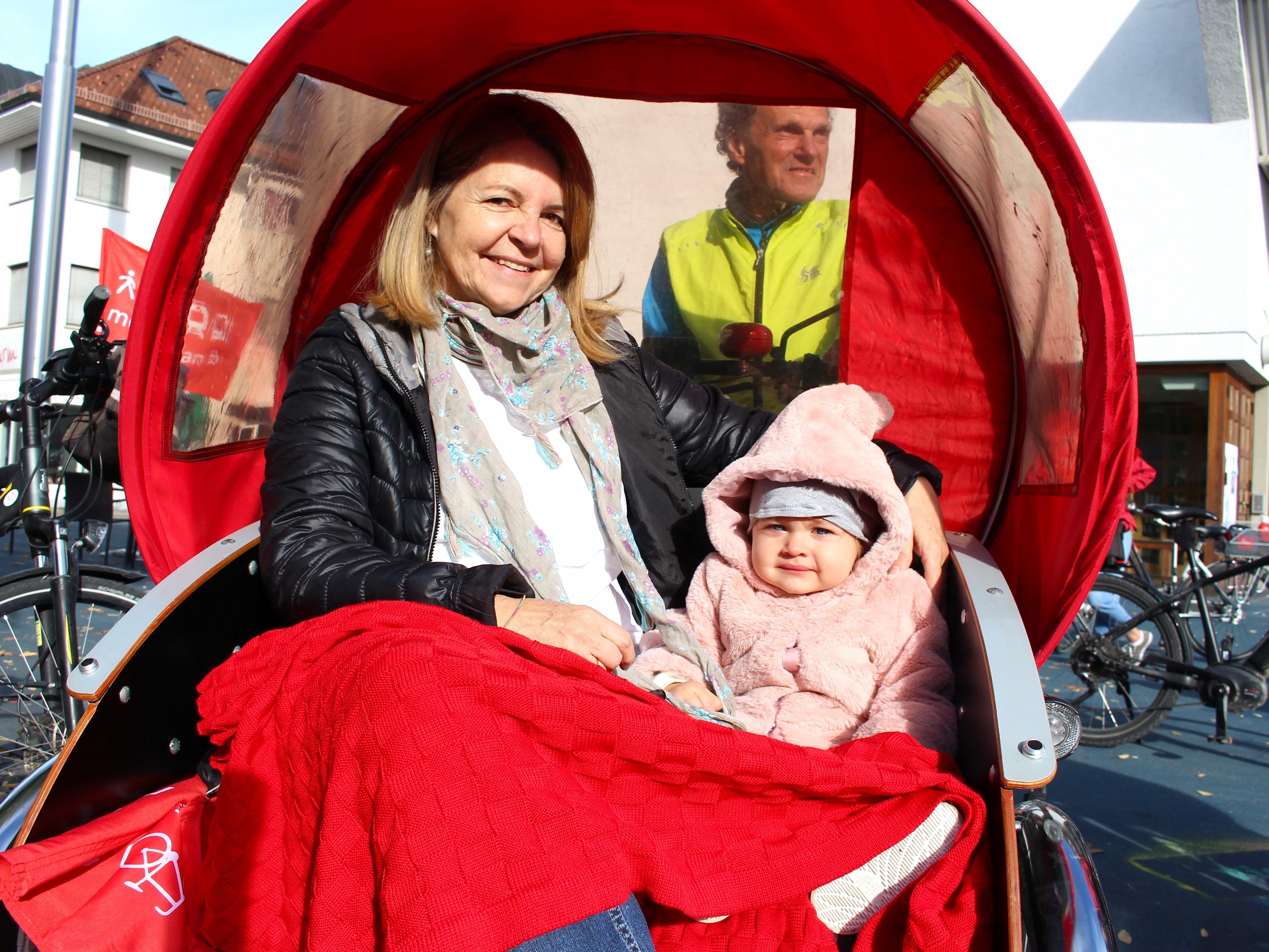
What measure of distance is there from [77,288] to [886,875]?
2169 cm

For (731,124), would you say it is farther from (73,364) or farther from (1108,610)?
(1108,610)

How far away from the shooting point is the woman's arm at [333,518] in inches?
58.3

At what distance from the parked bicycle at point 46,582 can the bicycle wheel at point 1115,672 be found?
3.99 m

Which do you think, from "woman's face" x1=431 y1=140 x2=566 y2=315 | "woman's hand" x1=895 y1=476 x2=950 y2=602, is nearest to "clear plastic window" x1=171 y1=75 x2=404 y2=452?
"woman's face" x1=431 y1=140 x2=566 y2=315

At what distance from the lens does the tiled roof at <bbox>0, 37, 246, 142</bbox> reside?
19.4 m

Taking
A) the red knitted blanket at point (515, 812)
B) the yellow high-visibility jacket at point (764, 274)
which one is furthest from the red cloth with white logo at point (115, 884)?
the yellow high-visibility jacket at point (764, 274)

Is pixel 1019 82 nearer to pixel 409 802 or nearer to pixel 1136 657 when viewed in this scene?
pixel 409 802

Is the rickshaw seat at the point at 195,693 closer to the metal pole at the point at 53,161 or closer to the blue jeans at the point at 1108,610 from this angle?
the blue jeans at the point at 1108,610

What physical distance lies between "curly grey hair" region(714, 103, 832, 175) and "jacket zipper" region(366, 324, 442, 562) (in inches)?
43.0

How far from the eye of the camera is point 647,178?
2.51m

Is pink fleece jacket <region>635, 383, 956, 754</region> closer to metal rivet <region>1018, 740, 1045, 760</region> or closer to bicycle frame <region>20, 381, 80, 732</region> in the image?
metal rivet <region>1018, 740, 1045, 760</region>

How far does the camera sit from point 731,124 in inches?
93.4

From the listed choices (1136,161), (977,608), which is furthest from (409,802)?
(1136,161)

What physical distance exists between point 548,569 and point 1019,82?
1.20 m
